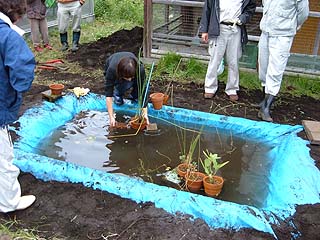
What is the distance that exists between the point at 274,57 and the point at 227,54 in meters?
0.81

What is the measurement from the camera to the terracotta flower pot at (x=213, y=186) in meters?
3.21

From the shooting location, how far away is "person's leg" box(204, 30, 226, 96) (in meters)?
5.04

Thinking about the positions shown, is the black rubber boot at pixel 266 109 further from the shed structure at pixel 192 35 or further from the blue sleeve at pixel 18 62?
the blue sleeve at pixel 18 62

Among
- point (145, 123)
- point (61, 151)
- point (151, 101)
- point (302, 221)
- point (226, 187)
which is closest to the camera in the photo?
point (302, 221)

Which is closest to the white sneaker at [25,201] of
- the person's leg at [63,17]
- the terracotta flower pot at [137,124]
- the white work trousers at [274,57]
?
the terracotta flower pot at [137,124]

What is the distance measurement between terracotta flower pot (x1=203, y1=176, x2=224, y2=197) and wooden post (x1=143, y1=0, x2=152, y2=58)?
3.68 metres

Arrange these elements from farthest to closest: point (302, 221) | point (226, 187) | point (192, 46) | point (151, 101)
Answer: point (192, 46) < point (151, 101) < point (226, 187) < point (302, 221)

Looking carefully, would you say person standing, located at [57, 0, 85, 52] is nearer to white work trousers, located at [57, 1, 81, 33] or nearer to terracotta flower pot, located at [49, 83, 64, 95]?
white work trousers, located at [57, 1, 81, 33]

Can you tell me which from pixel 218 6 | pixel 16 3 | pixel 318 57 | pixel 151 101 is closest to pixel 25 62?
pixel 16 3

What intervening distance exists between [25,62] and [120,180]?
4.36ft

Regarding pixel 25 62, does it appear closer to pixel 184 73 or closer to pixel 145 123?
pixel 145 123

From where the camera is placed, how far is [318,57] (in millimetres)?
5746

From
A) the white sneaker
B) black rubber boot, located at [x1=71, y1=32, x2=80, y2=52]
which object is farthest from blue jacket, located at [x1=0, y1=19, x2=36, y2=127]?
black rubber boot, located at [x1=71, y1=32, x2=80, y2=52]

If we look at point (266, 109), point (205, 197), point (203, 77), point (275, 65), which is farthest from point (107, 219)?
point (203, 77)
